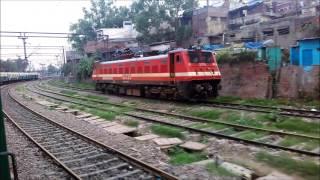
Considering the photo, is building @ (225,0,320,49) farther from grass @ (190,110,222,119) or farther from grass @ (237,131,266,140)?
grass @ (237,131,266,140)

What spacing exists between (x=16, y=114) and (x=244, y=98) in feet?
37.9

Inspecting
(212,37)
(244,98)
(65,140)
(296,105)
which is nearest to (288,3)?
(212,37)

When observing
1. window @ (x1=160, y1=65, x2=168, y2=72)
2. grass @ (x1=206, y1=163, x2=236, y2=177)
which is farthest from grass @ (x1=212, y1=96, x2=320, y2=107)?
grass @ (x1=206, y1=163, x2=236, y2=177)

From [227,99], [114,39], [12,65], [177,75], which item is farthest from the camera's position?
[12,65]

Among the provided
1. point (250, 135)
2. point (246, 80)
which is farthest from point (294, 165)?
point (246, 80)

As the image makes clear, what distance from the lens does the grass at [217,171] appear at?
7.34 metres

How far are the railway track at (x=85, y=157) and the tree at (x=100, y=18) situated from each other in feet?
175

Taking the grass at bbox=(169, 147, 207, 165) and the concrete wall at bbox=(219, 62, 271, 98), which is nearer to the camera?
the grass at bbox=(169, 147, 207, 165)

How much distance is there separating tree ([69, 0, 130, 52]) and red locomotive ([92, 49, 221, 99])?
42736 millimetres

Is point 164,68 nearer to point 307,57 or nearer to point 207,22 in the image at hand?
point 307,57

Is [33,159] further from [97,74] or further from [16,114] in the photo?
[97,74]

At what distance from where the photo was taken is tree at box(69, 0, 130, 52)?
6538 cm

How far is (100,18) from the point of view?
66.4 m

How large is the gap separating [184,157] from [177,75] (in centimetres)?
1045
